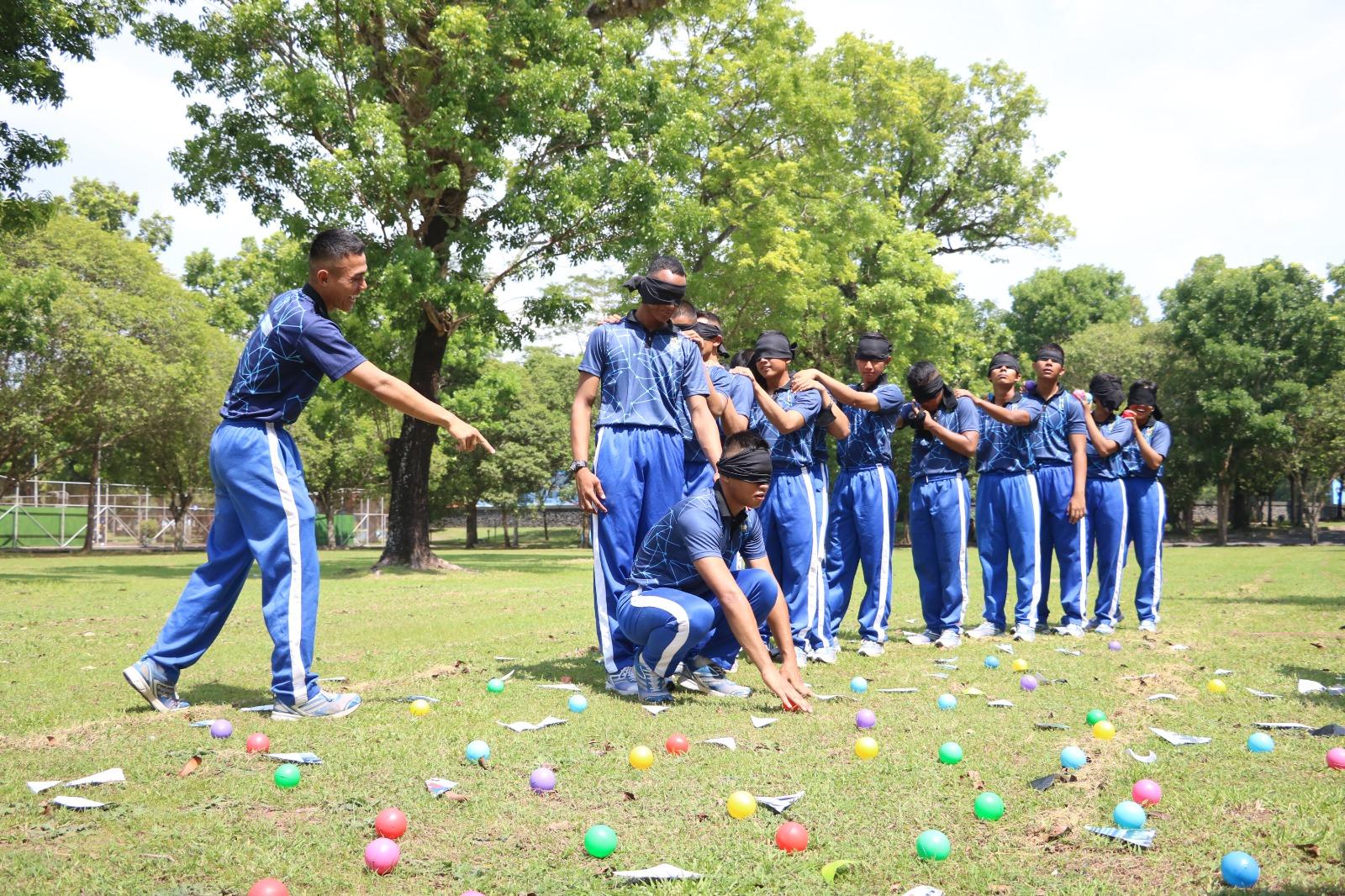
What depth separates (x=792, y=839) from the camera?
3.40 m

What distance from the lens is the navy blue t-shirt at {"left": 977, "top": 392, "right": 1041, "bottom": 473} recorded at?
9438 millimetres

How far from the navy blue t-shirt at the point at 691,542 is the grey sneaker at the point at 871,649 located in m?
2.14

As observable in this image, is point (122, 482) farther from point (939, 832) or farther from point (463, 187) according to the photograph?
point (939, 832)

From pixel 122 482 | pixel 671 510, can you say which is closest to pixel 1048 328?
pixel 122 482

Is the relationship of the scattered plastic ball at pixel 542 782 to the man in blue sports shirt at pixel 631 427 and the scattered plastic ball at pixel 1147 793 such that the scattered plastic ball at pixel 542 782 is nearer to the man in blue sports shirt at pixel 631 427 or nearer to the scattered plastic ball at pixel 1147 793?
the man in blue sports shirt at pixel 631 427

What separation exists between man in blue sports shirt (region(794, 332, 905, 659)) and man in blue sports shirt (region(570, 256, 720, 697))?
198 cm

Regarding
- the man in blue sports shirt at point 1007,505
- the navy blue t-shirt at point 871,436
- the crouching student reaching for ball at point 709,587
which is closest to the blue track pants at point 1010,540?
the man in blue sports shirt at point 1007,505

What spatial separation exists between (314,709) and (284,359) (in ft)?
6.01

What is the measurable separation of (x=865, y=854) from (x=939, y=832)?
1.06 ft

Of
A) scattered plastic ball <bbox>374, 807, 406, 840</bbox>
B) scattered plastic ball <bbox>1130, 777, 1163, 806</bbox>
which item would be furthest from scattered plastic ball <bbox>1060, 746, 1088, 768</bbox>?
scattered plastic ball <bbox>374, 807, 406, 840</bbox>

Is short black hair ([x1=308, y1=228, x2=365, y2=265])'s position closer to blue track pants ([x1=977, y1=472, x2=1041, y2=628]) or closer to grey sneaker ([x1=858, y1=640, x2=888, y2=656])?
grey sneaker ([x1=858, y1=640, x2=888, y2=656])

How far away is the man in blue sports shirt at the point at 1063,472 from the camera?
379 inches

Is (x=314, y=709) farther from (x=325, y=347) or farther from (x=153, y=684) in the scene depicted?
(x=325, y=347)

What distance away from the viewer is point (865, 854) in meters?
3.36
